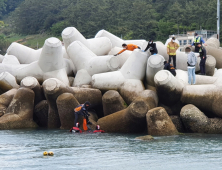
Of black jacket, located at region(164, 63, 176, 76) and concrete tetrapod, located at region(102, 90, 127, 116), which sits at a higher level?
black jacket, located at region(164, 63, 176, 76)

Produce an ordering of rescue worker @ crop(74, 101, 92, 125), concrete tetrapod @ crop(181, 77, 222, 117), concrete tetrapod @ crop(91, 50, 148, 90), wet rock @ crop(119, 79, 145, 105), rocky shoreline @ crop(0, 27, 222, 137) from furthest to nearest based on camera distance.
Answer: concrete tetrapod @ crop(91, 50, 148, 90) → wet rock @ crop(119, 79, 145, 105) → rescue worker @ crop(74, 101, 92, 125) → concrete tetrapod @ crop(181, 77, 222, 117) → rocky shoreline @ crop(0, 27, 222, 137)

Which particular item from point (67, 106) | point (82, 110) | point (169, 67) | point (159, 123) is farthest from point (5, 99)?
point (159, 123)

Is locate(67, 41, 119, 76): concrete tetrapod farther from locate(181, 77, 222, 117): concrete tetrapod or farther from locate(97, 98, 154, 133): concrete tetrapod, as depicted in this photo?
locate(181, 77, 222, 117): concrete tetrapod

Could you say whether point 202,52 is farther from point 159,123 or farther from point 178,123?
point 159,123

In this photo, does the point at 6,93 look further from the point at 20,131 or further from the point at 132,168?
the point at 132,168

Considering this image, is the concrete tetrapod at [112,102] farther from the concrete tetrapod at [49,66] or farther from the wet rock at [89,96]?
the concrete tetrapod at [49,66]

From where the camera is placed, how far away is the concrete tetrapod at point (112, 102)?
→ 17812 mm

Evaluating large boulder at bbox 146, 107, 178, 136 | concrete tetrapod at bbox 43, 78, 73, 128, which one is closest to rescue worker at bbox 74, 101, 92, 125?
concrete tetrapod at bbox 43, 78, 73, 128

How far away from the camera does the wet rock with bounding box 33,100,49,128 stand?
19438 mm

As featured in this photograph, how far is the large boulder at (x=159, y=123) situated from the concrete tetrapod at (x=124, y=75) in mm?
3165

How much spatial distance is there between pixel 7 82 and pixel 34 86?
5.99 ft

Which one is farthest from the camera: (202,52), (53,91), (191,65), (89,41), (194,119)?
(89,41)

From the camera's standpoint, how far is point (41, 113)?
19.6 m

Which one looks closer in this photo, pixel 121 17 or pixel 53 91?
pixel 53 91
